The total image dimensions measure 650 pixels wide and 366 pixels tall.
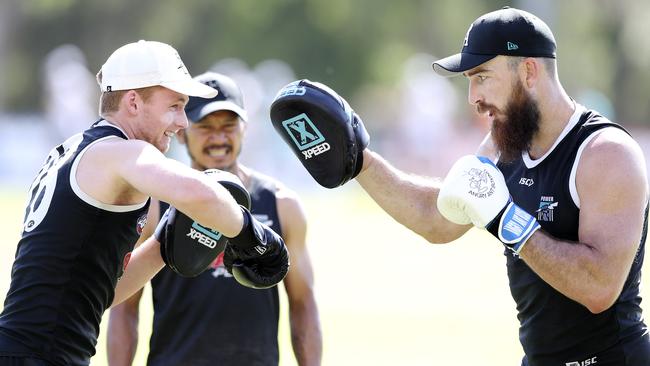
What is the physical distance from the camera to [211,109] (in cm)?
711

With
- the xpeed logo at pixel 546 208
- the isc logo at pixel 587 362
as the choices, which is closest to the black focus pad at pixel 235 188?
the xpeed logo at pixel 546 208

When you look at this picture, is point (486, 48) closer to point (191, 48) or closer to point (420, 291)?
point (420, 291)

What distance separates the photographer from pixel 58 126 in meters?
31.6

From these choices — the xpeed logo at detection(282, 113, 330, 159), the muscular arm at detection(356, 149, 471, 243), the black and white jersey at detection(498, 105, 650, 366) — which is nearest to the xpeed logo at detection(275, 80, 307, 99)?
the xpeed logo at detection(282, 113, 330, 159)

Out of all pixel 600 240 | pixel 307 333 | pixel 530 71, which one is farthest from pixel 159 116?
pixel 600 240

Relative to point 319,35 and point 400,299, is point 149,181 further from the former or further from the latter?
point 319,35

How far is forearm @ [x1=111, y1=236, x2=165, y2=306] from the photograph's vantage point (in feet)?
20.2

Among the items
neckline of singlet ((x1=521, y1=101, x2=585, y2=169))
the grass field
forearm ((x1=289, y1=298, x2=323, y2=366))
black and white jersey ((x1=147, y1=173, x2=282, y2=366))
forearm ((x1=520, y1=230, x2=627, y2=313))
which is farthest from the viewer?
the grass field

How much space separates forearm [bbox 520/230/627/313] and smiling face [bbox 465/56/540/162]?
0.62 meters

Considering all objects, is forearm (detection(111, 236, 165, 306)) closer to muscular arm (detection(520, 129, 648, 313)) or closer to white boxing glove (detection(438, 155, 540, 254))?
white boxing glove (detection(438, 155, 540, 254))

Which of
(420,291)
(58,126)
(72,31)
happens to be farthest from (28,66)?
(420,291)

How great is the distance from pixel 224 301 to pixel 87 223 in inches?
66.7

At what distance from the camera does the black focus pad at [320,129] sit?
20.1 feet

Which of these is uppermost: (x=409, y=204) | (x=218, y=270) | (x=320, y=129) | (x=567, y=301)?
(x=320, y=129)
